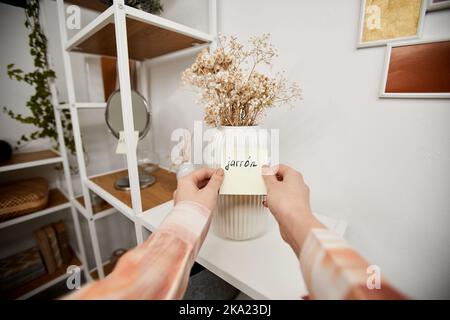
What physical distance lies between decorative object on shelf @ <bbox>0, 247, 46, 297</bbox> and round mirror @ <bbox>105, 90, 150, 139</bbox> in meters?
0.94

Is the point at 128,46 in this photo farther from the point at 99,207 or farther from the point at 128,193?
the point at 99,207

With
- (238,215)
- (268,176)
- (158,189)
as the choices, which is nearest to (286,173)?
(268,176)

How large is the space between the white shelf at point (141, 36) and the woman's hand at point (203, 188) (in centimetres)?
50

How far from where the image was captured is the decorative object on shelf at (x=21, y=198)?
103cm

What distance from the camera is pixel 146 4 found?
0.76 m

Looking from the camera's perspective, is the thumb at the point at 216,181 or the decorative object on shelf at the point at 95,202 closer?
the thumb at the point at 216,181

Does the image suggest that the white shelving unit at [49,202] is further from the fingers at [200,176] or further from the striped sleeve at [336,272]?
the striped sleeve at [336,272]

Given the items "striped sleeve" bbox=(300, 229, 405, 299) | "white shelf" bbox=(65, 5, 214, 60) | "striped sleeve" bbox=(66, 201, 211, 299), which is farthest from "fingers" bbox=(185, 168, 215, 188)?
"white shelf" bbox=(65, 5, 214, 60)

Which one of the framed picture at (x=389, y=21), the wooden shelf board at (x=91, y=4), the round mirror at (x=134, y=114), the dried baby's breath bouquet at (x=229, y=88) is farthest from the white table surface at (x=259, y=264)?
the wooden shelf board at (x=91, y=4)

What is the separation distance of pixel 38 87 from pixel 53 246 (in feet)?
3.05
